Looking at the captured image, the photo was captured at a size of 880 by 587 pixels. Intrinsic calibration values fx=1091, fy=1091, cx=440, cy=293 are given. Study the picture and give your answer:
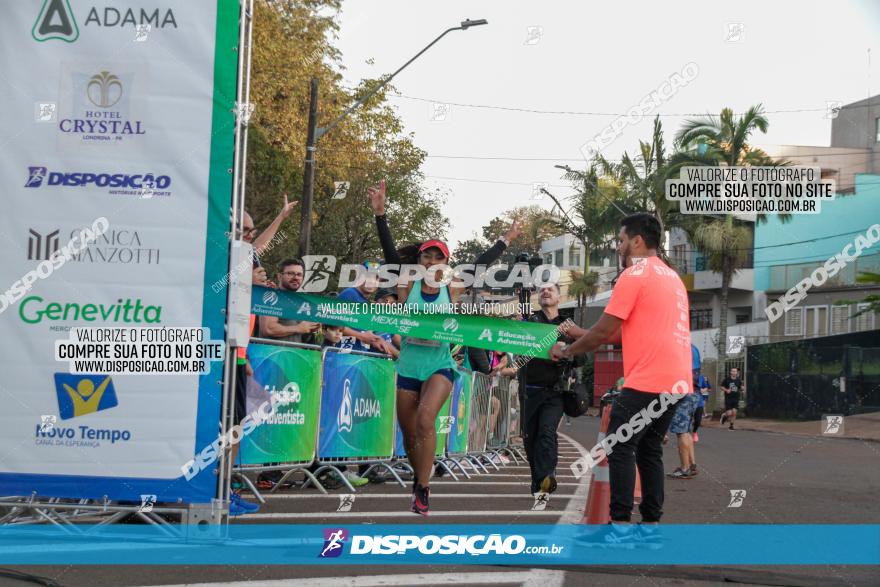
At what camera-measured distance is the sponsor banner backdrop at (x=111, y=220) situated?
20.3ft

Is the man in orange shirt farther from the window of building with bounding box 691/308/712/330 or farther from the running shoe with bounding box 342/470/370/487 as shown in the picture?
the window of building with bounding box 691/308/712/330

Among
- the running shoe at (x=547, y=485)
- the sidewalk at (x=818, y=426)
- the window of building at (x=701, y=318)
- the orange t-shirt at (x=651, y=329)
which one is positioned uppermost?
the window of building at (x=701, y=318)

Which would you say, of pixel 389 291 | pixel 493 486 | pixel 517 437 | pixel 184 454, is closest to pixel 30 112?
pixel 184 454

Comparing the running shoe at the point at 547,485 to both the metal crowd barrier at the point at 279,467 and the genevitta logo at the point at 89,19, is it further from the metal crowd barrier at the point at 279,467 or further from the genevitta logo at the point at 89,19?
the genevitta logo at the point at 89,19

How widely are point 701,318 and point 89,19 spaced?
55.6 m

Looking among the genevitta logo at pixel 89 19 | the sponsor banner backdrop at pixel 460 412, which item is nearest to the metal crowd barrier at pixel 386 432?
the sponsor banner backdrop at pixel 460 412

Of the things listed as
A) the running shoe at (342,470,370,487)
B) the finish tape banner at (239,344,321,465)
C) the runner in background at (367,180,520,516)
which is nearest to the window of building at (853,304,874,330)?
the running shoe at (342,470,370,487)

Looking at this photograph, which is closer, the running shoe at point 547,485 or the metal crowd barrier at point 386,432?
the running shoe at point 547,485

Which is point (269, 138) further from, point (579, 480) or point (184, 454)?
point (184, 454)

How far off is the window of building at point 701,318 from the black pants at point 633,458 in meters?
52.7

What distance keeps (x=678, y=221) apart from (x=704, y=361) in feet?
21.2

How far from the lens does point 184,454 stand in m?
6.16

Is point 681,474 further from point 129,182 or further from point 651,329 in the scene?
point 129,182

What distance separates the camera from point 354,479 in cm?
1032
